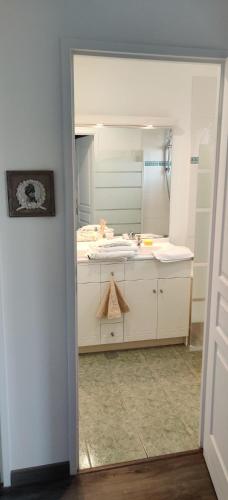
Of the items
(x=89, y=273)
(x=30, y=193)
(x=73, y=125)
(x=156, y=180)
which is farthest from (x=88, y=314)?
(x=73, y=125)

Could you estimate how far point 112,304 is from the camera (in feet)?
10.4

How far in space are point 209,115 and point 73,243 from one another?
2281 mm

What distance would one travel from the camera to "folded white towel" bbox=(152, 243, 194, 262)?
3.23 metres

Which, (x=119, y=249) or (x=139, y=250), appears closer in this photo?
(x=119, y=249)

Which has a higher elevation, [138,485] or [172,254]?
[172,254]

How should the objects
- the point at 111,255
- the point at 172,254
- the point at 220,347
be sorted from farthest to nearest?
the point at 172,254, the point at 111,255, the point at 220,347

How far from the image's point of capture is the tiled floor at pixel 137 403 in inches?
88.2

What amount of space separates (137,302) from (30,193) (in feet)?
6.03

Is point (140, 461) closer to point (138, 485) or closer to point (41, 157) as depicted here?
point (138, 485)

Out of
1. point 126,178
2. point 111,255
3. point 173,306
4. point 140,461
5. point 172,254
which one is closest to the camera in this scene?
point 140,461

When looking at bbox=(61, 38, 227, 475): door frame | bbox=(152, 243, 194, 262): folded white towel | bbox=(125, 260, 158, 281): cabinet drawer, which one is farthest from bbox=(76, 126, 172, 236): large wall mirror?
bbox=(61, 38, 227, 475): door frame

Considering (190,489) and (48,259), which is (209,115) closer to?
(48,259)

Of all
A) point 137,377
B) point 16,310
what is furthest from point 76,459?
point 137,377

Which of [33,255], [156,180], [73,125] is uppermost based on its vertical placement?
[73,125]
